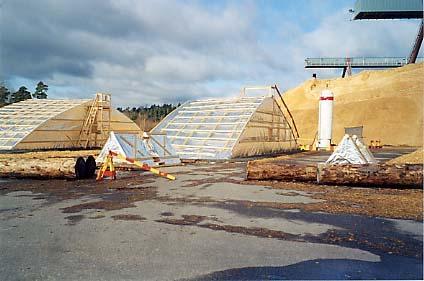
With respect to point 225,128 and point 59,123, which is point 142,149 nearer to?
point 225,128

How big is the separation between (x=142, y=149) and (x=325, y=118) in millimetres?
22387

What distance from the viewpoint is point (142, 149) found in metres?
18.5

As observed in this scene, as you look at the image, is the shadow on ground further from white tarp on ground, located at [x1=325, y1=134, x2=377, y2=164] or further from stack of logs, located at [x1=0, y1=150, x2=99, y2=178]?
white tarp on ground, located at [x1=325, y1=134, x2=377, y2=164]

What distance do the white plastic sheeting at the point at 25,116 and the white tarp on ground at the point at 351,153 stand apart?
72.1 ft

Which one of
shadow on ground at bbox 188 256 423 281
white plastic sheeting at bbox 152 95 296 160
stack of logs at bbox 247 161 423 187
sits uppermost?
white plastic sheeting at bbox 152 95 296 160

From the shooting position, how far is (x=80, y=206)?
28.9 feet

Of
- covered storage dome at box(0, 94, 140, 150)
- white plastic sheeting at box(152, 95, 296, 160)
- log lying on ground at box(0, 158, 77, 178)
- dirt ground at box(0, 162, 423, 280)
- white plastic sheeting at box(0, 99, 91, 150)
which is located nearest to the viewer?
dirt ground at box(0, 162, 423, 280)

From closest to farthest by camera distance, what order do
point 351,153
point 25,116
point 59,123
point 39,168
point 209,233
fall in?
point 209,233 < point 39,168 < point 351,153 < point 59,123 < point 25,116

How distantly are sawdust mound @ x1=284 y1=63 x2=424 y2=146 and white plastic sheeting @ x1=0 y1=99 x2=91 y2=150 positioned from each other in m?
35.6

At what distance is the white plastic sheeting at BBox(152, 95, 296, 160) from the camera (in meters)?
24.0

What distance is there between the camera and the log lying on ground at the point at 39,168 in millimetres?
13461

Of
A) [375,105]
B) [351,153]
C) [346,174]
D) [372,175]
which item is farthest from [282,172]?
[375,105]

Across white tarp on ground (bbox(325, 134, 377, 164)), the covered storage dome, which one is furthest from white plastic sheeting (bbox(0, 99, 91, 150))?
white tarp on ground (bbox(325, 134, 377, 164))

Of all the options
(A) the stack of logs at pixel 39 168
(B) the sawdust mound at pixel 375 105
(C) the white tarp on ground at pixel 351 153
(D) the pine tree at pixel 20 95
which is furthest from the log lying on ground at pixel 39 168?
(D) the pine tree at pixel 20 95
